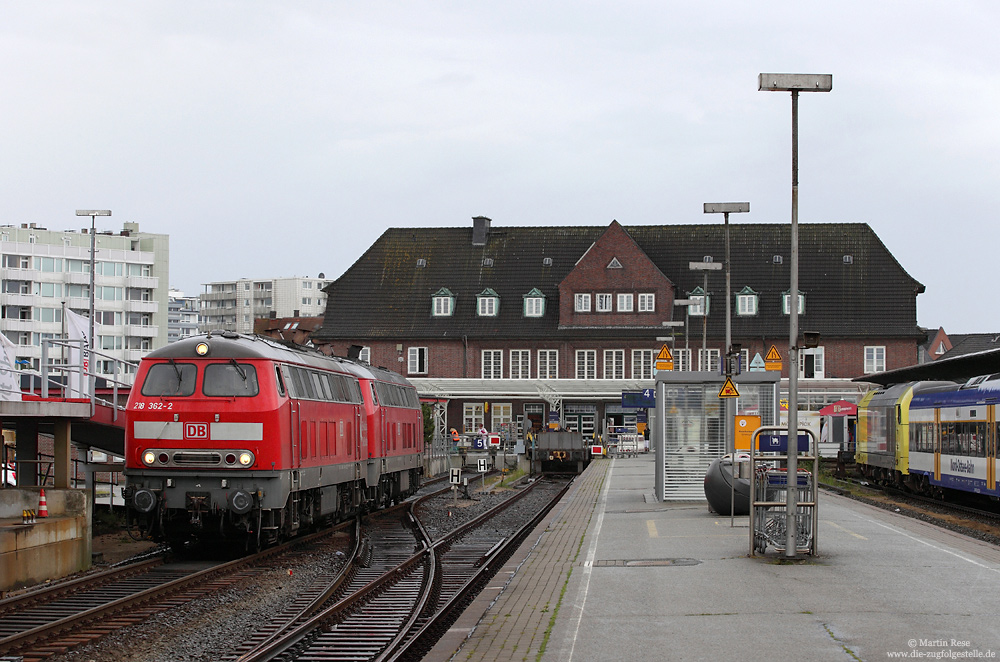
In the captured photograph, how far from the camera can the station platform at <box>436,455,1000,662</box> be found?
1029cm

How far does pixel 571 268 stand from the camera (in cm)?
7988

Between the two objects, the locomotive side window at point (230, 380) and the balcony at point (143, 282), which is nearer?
the locomotive side window at point (230, 380)

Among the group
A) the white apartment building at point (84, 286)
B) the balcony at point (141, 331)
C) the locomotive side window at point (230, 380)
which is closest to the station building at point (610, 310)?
the white apartment building at point (84, 286)

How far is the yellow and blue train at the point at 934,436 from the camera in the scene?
27625 mm

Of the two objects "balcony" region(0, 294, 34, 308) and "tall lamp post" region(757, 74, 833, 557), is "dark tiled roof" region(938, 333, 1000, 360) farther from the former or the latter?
"tall lamp post" region(757, 74, 833, 557)

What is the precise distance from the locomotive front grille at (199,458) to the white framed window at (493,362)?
5946 centimetres

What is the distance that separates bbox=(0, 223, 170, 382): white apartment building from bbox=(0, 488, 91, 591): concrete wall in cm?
8639

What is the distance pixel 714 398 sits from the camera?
26.5 meters

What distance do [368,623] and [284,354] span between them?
25.2ft

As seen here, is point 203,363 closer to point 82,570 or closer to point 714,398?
point 82,570

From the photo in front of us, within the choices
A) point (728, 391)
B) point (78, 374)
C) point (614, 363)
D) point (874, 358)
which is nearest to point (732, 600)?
point (728, 391)

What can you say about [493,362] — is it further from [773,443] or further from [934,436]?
[773,443]

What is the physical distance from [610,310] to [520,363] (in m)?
6.68

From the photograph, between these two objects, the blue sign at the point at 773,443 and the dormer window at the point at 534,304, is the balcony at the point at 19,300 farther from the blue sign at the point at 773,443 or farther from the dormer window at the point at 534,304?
the blue sign at the point at 773,443
